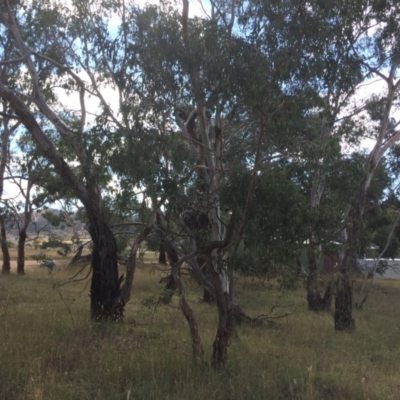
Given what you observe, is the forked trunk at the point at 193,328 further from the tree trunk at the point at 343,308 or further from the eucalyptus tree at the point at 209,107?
the tree trunk at the point at 343,308

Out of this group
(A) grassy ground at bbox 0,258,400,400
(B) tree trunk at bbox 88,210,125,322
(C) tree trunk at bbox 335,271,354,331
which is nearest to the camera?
(A) grassy ground at bbox 0,258,400,400

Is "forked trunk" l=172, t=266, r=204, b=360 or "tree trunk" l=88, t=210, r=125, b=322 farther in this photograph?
"tree trunk" l=88, t=210, r=125, b=322

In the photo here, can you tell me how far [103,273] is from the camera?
1138 centimetres

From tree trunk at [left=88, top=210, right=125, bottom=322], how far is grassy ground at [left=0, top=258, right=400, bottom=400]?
0.48m

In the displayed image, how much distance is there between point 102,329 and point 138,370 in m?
3.32

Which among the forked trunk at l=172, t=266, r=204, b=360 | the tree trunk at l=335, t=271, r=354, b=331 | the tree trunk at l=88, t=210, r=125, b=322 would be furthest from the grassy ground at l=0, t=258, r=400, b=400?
the tree trunk at l=88, t=210, r=125, b=322

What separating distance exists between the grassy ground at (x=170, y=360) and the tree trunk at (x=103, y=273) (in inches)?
19.1

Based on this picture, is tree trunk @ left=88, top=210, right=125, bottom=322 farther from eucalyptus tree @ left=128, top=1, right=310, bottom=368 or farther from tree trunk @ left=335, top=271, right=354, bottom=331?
tree trunk @ left=335, top=271, right=354, bottom=331

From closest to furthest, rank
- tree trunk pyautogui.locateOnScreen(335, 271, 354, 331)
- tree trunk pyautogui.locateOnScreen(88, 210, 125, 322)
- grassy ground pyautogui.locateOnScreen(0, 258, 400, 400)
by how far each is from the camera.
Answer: grassy ground pyautogui.locateOnScreen(0, 258, 400, 400), tree trunk pyautogui.locateOnScreen(88, 210, 125, 322), tree trunk pyautogui.locateOnScreen(335, 271, 354, 331)

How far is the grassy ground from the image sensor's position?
631 centimetres

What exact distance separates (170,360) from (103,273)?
427 cm

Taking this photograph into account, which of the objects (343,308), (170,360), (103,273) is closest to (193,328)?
(170,360)

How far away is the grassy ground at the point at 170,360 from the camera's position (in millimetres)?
6312

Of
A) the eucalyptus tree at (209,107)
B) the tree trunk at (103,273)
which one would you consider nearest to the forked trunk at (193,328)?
the eucalyptus tree at (209,107)
